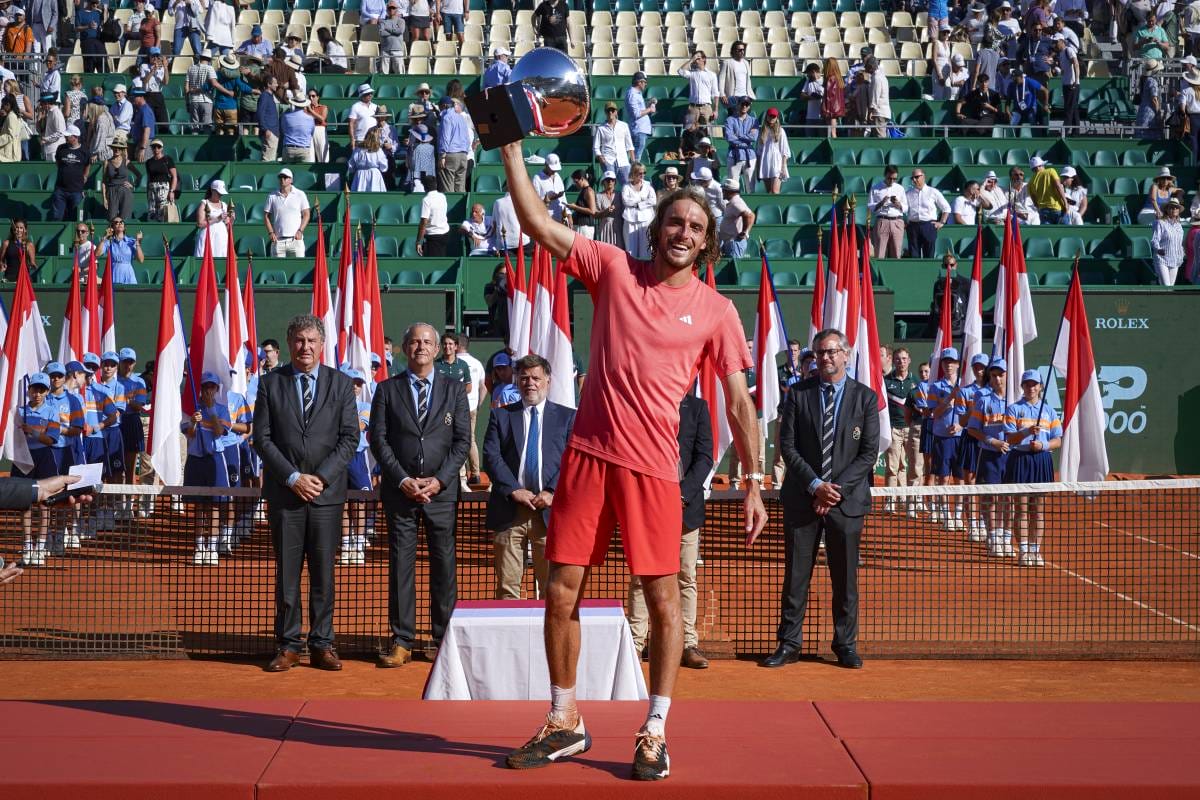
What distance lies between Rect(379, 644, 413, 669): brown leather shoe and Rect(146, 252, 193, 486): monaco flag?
19.4ft

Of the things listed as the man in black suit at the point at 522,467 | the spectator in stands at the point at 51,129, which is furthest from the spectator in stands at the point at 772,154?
the man in black suit at the point at 522,467

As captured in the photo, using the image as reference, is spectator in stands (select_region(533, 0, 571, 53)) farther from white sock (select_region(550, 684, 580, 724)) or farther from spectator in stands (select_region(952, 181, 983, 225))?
white sock (select_region(550, 684, 580, 724))

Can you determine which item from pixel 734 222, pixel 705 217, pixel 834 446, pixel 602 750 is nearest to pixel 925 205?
pixel 734 222

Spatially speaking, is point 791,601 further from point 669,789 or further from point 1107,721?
point 669,789

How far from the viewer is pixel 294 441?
9320 millimetres

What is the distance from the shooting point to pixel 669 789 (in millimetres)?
5125

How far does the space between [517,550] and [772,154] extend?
51.1 ft

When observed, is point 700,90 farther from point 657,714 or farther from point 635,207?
point 657,714

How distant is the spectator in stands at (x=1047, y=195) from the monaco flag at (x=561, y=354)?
11739 millimetres

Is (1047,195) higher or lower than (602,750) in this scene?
higher

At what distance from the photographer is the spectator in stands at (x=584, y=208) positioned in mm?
21375

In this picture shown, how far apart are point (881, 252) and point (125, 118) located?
14.1 m

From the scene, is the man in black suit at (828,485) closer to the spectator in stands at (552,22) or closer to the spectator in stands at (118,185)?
the spectator in stands at (118,185)

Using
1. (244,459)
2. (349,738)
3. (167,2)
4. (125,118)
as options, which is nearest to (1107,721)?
(349,738)
